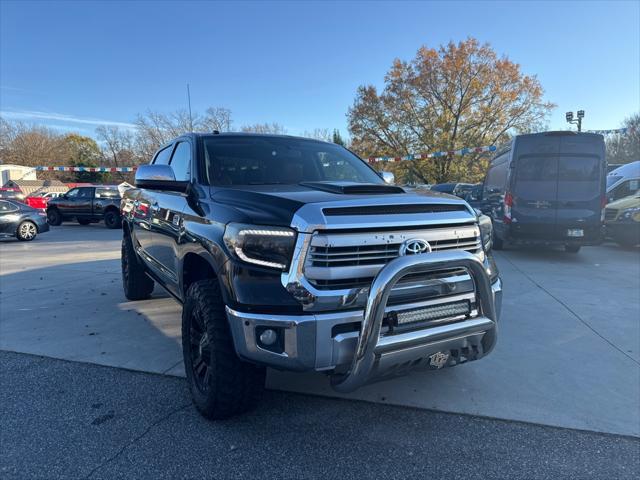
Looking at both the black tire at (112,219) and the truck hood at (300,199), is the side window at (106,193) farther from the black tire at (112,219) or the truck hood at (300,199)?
the truck hood at (300,199)

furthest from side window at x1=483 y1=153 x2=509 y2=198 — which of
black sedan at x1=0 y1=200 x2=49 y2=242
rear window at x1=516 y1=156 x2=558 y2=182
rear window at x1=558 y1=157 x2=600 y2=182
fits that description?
black sedan at x1=0 y1=200 x2=49 y2=242

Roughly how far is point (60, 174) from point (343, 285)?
61.9 metres

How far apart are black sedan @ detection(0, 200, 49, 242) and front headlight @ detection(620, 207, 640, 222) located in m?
16.3

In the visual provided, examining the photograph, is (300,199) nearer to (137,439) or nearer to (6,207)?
(137,439)

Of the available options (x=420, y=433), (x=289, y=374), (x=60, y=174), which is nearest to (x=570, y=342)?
(x=420, y=433)

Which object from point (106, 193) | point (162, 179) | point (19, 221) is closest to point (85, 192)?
point (106, 193)

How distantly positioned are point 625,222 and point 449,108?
2143cm

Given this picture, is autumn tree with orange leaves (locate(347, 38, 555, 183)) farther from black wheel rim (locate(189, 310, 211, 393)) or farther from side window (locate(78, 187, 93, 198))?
black wheel rim (locate(189, 310, 211, 393))

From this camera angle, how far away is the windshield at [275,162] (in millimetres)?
3334

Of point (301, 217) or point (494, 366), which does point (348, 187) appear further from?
point (494, 366)

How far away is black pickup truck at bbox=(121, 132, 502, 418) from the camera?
2.14 metres

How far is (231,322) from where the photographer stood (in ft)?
7.41

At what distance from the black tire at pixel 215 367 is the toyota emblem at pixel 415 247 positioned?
1106 mm

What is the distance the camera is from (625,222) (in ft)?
32.7
